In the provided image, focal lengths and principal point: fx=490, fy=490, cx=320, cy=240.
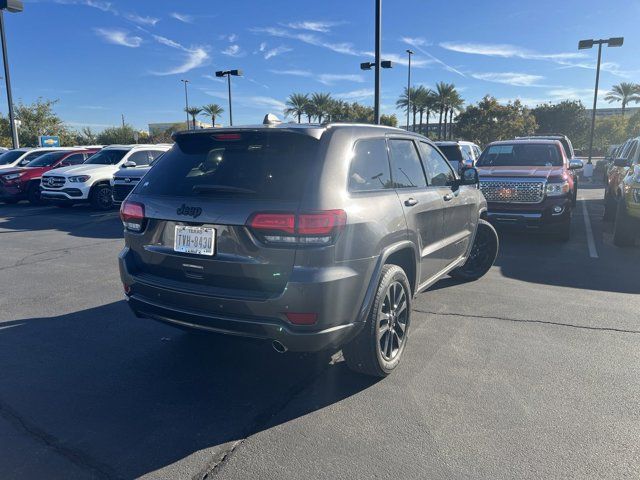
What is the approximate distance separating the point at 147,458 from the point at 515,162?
29.9ft

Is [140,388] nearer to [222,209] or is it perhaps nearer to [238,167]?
[222,209]

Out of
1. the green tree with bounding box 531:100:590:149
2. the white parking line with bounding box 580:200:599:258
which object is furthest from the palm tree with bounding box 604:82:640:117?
the white parking line with bounding box 580:200:599:258

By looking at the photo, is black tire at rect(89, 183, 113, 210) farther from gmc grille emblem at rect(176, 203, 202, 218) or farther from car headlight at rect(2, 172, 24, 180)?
gmc grille emblem at rect(176, 203, 202, 218)

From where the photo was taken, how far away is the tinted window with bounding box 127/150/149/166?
14.7 meters

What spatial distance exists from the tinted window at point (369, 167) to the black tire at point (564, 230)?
603cm

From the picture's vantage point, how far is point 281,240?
115 inches

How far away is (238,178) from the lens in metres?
3.20

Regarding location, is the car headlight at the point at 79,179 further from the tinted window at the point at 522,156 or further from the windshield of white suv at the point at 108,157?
the tinted window at the point at 522,156

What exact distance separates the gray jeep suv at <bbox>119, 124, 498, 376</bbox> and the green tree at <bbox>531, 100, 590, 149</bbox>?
62157 millimetres

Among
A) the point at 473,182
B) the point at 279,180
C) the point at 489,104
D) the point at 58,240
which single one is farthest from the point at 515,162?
the point at 489,104

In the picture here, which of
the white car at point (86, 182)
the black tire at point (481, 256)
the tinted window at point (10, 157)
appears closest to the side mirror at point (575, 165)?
the black tire at point (481, 256)

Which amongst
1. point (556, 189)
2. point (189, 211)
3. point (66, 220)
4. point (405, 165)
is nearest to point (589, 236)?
point (556, 189)

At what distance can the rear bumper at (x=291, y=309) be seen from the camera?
290cm

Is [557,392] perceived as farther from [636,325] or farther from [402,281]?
[636,325]
